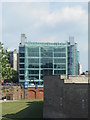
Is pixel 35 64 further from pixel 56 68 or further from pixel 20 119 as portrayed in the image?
pixel 20 119

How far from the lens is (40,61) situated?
117m

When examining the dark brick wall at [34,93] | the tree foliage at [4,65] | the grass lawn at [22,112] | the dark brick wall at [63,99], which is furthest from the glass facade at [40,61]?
the tree foliage at [4,65]

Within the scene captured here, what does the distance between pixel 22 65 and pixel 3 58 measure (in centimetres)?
8881

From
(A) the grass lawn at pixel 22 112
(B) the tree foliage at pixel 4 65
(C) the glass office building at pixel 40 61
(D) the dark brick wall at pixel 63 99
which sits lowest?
(A) the grass lawn at pixel 22 112

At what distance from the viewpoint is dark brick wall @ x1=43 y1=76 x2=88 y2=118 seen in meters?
31.4

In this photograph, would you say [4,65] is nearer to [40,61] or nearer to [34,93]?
[34,93]

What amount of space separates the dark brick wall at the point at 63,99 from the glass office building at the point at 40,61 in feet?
251

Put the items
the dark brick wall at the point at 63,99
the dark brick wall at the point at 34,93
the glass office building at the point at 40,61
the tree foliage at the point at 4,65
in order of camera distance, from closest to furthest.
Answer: the tree foliage at the point at 4,65, the dark brick wall at the point at 63,99, the dark brick wall at the point at 34,93, the glass office building at the point at 40,61

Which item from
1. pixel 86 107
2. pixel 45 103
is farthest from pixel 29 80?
pixel 86 107

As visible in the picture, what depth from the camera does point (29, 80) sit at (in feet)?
378

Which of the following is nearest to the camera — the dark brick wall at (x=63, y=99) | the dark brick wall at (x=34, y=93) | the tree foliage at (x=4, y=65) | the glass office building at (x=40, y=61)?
the tree foliage at (x=4, y=65)

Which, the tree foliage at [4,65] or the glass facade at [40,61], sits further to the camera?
the glass facade at [40,61]

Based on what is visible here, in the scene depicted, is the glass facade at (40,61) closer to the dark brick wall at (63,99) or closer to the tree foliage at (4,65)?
the dark brick wall at (63,99)

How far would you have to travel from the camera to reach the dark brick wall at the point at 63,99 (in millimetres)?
31438
